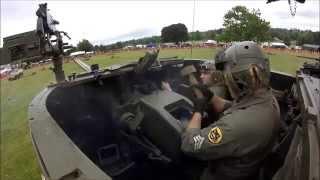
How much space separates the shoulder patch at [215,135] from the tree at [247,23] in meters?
26.2

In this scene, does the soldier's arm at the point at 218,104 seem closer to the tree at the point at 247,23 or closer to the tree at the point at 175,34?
the tree at the point at 175,34

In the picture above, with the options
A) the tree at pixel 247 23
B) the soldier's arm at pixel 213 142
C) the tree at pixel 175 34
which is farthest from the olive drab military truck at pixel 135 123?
the tree at pixel 247 23

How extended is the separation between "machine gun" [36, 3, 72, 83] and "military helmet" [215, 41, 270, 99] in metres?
3.00

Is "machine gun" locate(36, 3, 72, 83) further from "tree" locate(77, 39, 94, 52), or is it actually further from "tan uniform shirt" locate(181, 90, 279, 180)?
"tan uniform shirt" locate(181, 90, 279, 180)

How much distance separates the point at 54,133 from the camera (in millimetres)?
2529

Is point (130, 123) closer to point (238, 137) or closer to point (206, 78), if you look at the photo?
point (206, 78)

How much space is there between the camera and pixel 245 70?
252 centimetres

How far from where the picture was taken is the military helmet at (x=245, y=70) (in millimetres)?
2521

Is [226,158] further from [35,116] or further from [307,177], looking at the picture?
[35,116]

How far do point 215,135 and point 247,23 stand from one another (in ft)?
94.4

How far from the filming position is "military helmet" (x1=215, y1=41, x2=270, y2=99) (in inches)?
99.3

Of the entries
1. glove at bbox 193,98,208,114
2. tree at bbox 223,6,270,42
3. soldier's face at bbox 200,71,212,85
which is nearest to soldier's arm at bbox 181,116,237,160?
glove at bbox 193,98,208,114

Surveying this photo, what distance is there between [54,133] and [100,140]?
4.60 feet

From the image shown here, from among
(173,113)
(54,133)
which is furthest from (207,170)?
(54,133)
